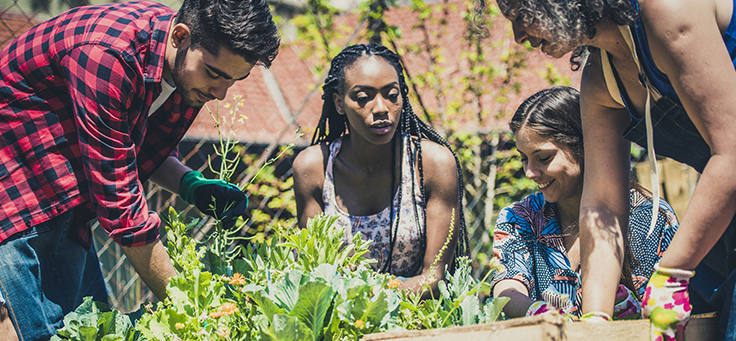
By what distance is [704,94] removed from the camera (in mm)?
1074

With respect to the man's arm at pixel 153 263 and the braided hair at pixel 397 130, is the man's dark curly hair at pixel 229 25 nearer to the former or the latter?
the man's arm at pixel 153 263

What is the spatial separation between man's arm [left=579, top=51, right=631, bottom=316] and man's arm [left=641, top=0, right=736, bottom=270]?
320 millimetres

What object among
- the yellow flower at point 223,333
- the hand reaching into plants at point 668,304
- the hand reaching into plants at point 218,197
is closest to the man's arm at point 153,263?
the hand reaching into plants at point 218,197

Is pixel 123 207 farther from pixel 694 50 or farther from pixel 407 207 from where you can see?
pixel 694 50

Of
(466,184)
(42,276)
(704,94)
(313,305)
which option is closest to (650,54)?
(704,94)

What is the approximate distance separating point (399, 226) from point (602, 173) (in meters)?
1.05

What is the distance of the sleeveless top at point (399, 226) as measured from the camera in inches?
92.6

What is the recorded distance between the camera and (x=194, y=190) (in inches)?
75.7

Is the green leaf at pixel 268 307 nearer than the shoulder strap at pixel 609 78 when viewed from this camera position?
Yes

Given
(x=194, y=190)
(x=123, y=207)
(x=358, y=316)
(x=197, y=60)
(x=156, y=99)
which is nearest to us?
(x=358, y=316)

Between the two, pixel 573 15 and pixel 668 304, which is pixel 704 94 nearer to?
pixel 573 15

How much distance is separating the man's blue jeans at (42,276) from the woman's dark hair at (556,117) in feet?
5.32

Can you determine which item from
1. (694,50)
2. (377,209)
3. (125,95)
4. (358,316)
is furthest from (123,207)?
(694,50)

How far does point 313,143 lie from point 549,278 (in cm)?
128
